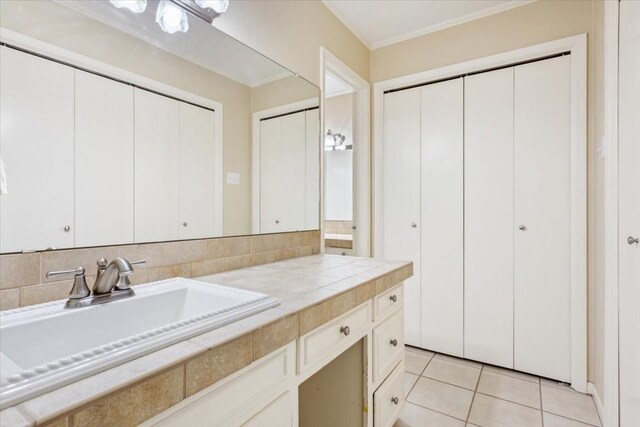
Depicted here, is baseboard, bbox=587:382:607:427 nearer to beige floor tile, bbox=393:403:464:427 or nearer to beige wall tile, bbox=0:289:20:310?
beige floor tile, bbox=393:403:464:427

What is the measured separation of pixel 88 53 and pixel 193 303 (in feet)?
2.78

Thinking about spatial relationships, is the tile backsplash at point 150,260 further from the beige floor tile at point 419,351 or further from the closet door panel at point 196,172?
the beige floor tile at point 419,351

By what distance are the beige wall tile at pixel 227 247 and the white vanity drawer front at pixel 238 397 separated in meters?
0.65

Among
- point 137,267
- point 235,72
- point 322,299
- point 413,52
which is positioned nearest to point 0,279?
point 137,267

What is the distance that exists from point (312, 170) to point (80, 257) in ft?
4.39

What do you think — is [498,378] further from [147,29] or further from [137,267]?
[147,29]

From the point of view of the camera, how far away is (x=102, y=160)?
3.39 feet

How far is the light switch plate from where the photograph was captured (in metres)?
1.51

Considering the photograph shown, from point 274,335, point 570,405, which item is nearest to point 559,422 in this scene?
point 570,405

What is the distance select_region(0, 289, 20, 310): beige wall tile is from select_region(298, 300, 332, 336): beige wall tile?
736 millimetres

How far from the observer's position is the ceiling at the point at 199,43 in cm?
106

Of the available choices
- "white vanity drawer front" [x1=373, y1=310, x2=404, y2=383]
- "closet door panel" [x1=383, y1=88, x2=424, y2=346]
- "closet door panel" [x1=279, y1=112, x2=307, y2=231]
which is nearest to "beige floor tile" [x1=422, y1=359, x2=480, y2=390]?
"closet door panel" [x1=383, y1=88, x2=424, y2=346]

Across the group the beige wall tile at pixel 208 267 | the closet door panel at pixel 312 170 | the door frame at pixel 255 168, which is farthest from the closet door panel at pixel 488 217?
the beige wall tile at pixel 208 267

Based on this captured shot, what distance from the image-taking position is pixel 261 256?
1.63 metres
